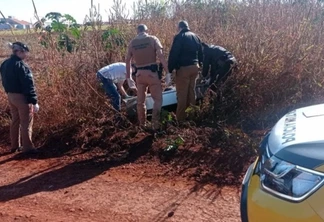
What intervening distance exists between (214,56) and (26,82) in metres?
3.19

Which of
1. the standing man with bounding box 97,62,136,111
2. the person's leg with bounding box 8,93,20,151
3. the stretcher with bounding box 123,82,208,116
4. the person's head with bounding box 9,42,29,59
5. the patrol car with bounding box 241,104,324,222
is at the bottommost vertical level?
the person's leg with bounding box 8,93,20,151

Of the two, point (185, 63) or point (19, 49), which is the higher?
point (19, 49)

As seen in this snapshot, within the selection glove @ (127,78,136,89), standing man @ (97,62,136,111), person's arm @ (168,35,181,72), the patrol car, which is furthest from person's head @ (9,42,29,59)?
the patrol car

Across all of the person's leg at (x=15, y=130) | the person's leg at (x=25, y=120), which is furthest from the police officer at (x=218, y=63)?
the person's leg at (x=15, y=130)

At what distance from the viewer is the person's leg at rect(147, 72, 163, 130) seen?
295 inches

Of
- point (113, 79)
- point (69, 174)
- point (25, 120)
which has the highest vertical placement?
point (113, 79)

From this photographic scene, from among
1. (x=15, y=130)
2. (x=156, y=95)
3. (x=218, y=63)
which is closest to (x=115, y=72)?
(x=156, y=95)

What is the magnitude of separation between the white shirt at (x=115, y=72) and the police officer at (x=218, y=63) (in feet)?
4.82

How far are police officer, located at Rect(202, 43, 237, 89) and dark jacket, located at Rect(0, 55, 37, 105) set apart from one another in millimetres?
3019

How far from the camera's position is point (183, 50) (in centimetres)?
768

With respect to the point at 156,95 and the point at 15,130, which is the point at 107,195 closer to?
the point at 156,95

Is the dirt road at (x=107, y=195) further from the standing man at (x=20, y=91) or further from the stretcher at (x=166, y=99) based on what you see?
the stretcher at (x=166, y=99)

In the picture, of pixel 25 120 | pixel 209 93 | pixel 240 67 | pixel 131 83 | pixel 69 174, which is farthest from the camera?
pixel 240 67

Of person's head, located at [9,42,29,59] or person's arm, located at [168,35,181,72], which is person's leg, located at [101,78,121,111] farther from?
person's head, located at [9,42,29,59]
